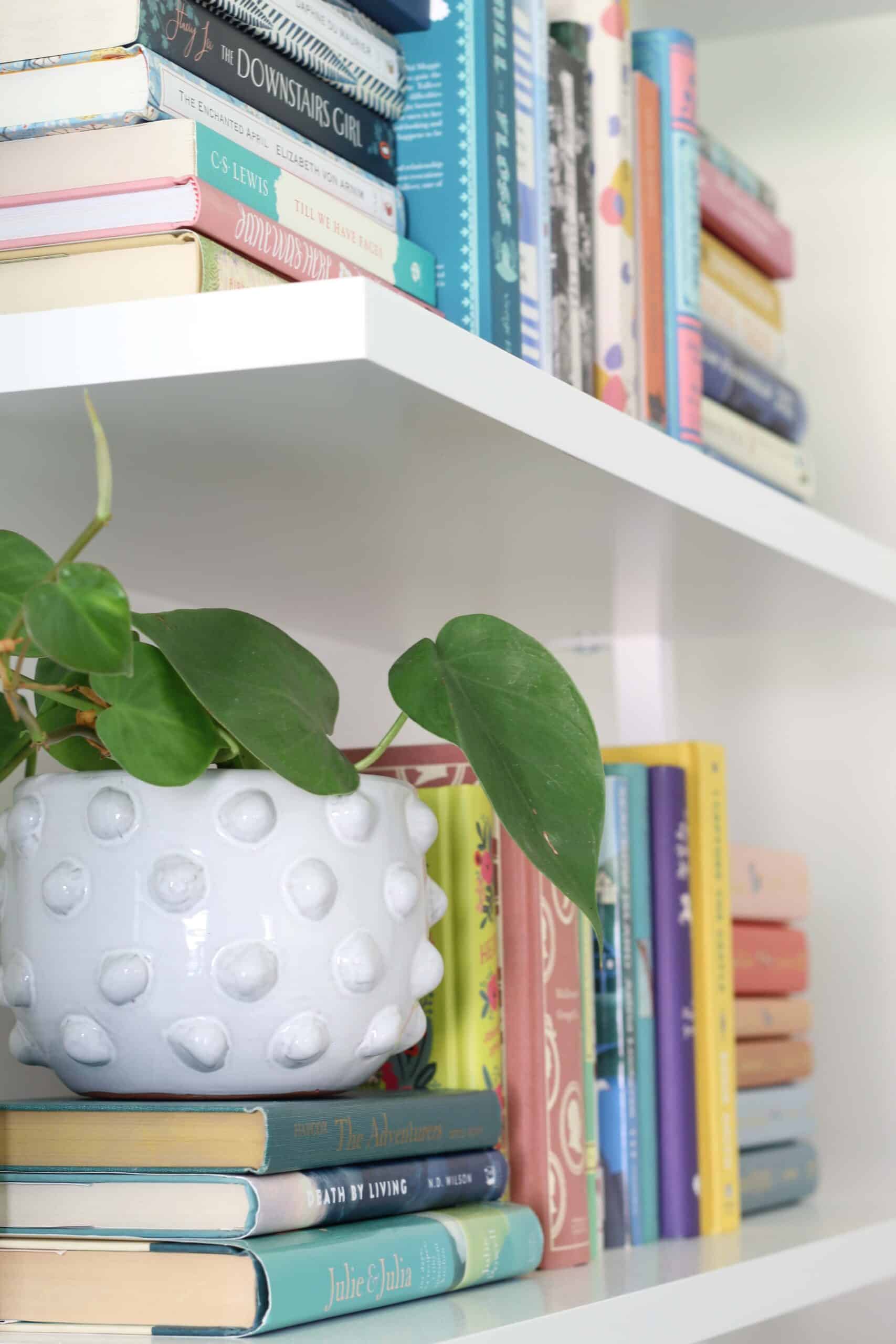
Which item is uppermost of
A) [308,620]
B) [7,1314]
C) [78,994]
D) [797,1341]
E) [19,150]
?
[19,150]

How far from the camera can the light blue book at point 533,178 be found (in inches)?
32.9

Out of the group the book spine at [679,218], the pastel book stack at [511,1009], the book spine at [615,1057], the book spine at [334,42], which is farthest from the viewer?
the book spine at [679,218]

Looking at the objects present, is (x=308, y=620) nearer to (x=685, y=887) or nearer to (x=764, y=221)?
→ (x=685, y=887)

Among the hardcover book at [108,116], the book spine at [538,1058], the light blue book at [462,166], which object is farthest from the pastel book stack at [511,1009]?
the hardcover book at [108,116]

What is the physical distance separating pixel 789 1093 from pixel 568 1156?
0.43m

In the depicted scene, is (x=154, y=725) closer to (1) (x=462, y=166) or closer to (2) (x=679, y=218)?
(1) (x=462, y=166)

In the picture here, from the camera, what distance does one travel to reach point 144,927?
0.62 metres

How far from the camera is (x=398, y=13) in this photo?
30.8 inches

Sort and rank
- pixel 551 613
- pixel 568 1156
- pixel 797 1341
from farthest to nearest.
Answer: pixel 797 1341
pixel 551 613
pixel 568 1156

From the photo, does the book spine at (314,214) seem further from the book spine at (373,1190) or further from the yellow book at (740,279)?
the yellow book at (740,279)

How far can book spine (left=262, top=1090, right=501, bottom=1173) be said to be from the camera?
61 cm

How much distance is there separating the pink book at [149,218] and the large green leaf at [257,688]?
14 centimetres

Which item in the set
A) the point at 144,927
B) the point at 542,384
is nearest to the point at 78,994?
the point at 144,927

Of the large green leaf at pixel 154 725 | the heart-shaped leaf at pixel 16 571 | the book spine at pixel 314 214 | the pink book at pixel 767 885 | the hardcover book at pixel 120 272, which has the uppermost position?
the book spine at pixel 314 214
